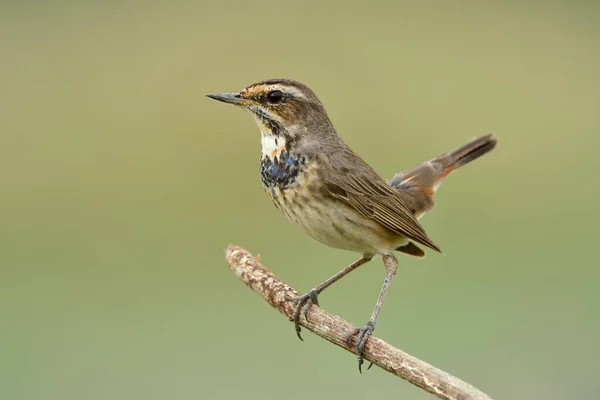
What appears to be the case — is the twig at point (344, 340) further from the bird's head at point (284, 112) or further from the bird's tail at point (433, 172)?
the bird's tail at point (433, 172)

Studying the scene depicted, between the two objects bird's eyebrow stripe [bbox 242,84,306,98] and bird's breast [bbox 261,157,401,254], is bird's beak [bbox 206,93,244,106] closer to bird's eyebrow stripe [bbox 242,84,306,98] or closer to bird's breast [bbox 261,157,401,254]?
bird's eyebrow stripe [bbox 242,84,306,98]

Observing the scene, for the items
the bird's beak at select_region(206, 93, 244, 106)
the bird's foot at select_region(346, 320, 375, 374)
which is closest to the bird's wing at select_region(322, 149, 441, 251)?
the bird's beak at select_region(206, 93, 244, 106)

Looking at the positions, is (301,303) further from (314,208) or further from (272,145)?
(272,145)

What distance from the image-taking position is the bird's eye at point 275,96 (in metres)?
4.46

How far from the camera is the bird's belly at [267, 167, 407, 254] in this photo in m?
4.46

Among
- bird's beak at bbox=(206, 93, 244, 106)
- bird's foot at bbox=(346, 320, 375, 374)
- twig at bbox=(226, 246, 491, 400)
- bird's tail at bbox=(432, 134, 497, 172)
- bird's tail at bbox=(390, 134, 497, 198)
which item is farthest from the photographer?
bird's tail at bbox=(432, 134, 497, 172)

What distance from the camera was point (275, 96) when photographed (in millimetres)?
4473

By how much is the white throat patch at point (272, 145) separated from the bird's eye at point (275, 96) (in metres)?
0.17

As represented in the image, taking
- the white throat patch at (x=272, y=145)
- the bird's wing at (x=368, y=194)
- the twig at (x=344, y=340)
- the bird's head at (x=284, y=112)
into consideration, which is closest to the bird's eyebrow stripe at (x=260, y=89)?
the bird's head at (x=284, y=112)

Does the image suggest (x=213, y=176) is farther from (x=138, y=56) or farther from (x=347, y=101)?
(x=138, y=56)

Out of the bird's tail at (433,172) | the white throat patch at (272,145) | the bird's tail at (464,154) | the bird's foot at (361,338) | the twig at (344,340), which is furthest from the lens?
the bird's tail at (464,154)

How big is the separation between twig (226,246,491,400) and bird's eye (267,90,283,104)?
0.69 meters

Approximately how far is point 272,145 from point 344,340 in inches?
38.4

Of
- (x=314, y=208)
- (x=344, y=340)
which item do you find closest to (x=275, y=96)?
(x=314, y=208)
